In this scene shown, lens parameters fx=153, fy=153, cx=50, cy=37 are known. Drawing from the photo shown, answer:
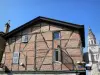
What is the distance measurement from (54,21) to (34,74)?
7067mm

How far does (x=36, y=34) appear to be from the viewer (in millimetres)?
20047

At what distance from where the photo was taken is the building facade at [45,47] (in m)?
17.5

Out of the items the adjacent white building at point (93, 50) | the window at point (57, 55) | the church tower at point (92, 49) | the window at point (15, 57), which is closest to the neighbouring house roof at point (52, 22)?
the window at point (15, 57)

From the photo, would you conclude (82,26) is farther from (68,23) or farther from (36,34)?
(36,34)

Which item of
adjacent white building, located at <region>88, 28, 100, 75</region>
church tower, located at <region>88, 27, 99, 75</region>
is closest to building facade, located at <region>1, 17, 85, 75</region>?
adjacent white building, located at <region>88, 28, 100, 75</region>

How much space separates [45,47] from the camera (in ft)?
62.0

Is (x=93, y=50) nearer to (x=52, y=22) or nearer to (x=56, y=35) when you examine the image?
(x=52, y=22)

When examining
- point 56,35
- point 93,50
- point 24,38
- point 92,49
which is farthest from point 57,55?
point 92,49

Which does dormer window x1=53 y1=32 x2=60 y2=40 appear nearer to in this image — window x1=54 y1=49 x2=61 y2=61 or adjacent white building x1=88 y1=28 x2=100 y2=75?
window x1=54 y1=49 x2=61 y2=61

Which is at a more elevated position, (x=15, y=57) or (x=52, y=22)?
(x=52, y=22)

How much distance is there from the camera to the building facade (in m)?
17.5

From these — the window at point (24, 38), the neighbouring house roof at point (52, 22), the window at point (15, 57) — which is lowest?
the window at point (15, 57)

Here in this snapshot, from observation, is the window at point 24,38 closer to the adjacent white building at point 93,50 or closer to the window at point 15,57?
the window at point 15,57

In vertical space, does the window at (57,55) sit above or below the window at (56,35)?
below
